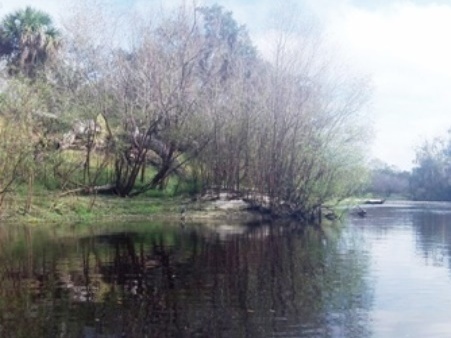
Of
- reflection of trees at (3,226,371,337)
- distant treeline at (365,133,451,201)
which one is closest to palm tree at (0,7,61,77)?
reflection of trees at (3,226,371,337)

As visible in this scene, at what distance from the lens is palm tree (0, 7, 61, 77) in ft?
142

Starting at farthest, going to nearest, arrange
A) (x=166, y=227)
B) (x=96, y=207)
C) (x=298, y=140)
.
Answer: (x=298, y=140)
(x=96, y=207)
(x=166, y=227)

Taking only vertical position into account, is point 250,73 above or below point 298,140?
above

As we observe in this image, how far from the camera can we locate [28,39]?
→ 144 ft

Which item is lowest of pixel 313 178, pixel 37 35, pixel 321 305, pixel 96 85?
pixel 321 305

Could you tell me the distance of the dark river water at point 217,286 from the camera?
10453mm

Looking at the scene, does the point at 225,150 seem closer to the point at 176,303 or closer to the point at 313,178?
the point at 313,178

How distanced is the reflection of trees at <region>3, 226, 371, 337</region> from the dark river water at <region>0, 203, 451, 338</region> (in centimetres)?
2

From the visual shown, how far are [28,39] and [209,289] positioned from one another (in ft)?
115

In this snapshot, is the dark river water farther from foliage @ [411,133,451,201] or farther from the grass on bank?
foliage @ [411,133,451,201]

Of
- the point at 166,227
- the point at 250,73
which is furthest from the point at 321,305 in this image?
the point at 250,73

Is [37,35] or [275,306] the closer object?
[275,306]

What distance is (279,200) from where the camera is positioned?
38625 mm

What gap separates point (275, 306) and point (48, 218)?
21546 millimetres
